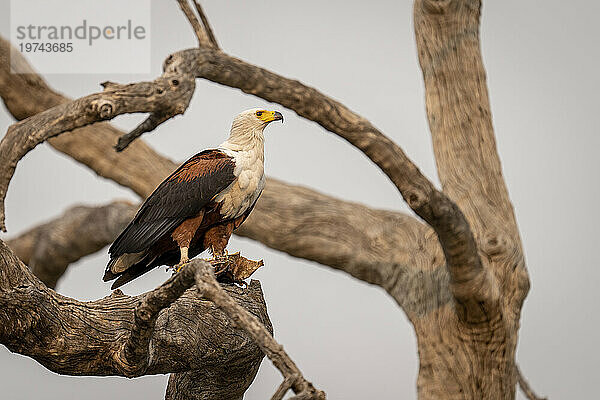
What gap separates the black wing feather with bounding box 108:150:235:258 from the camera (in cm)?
150

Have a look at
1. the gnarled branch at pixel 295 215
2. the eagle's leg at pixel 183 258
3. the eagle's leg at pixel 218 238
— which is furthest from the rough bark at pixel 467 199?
the eagle's leg at pixel 183 258

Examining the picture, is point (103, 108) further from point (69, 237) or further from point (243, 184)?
point (69, 237)

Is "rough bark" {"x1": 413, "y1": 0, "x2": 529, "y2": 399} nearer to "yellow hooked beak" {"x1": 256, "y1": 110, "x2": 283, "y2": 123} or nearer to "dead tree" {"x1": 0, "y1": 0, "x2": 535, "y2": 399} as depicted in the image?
"dead tree" {"x1": 0, "y1": 0, "x2": 535, "y2": 399}

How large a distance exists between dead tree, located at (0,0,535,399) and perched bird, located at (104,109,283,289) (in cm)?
12

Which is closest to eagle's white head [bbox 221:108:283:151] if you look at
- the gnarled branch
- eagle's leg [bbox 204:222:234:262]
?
eagle's leg [bbox 204:222:234:262]

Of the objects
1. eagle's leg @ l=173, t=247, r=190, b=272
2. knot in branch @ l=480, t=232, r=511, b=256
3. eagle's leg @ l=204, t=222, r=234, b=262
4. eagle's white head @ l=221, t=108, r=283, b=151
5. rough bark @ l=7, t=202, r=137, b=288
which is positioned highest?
eagle's white head @ l=221, t=108, r=283, b=151

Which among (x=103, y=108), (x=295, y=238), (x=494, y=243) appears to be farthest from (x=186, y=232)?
(x=295, y=238)

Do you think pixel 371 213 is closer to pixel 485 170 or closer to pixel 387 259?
pixel 387 259

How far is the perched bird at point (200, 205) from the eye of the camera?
1508mm

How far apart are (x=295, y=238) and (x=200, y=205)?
5.12 feet

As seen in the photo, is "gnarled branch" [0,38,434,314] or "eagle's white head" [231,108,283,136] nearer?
"eagle's white head" [231,108,283,136]

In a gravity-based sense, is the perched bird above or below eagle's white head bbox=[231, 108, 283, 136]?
below

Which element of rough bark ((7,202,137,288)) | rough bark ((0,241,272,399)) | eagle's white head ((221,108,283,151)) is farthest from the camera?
rough bark ((7,202,137,288))

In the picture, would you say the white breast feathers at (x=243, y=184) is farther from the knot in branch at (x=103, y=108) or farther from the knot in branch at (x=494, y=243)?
the knot in branch at (x=494, y=243)
